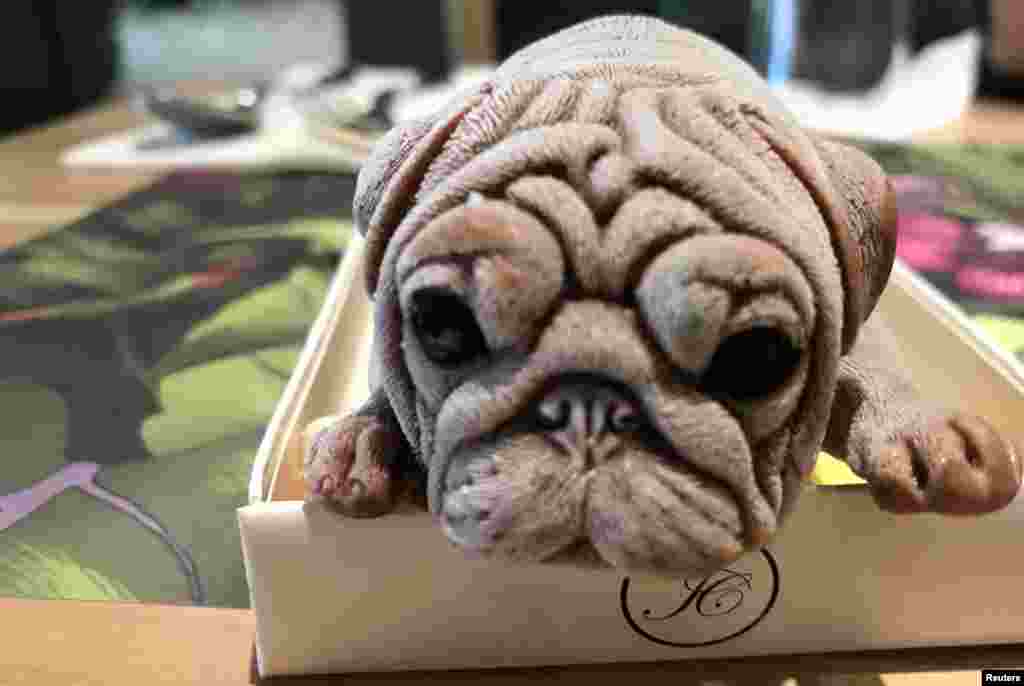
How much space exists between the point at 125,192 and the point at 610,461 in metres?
1.66

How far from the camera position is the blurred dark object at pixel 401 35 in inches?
106

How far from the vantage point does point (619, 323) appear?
50cm

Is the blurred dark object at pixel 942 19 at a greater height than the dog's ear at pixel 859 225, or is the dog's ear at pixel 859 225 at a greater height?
the dog's ear at pixel 859 225

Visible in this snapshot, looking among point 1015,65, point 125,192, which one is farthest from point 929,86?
point 125,192

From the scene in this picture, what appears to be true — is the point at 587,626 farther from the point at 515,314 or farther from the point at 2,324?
the point at 2,324

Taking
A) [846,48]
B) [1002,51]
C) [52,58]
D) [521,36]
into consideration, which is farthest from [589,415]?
[52,58]

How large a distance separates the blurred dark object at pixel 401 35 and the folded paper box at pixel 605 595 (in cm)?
222

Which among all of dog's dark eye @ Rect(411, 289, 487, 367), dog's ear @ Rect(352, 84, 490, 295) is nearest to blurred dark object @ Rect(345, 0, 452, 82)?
dog's ear @ Rect(352, 84, 490, 295)

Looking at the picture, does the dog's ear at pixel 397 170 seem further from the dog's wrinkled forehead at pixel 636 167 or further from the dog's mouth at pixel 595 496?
the dog's mouth at pixel 595 496

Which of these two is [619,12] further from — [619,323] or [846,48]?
[619,323]

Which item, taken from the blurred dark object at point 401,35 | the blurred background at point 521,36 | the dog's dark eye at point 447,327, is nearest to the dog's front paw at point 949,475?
the dog's dark eye at point 447,327

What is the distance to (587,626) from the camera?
64cm

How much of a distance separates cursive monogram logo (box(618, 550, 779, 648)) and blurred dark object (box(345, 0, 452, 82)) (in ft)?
7.41

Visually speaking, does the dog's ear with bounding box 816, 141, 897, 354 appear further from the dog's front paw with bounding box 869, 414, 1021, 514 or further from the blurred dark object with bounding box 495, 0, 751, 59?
the blurred dark object with bounding box 495, 0, 751, 59
